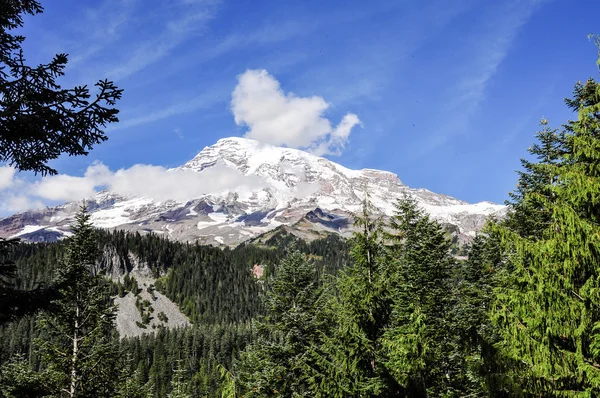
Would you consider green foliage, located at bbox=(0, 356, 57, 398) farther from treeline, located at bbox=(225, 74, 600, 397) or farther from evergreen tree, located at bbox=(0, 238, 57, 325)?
evergreen tree, located at bbox=(0, 238, 57, 325)

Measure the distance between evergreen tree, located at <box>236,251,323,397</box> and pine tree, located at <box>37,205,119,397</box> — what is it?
270 inches

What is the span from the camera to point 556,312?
26.5ft

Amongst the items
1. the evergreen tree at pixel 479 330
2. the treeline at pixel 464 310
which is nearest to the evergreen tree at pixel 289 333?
the treeline at pixel 464 310

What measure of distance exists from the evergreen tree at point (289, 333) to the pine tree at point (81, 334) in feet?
22.5

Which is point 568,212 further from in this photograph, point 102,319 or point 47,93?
point 102,319

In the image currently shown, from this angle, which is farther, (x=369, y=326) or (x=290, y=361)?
(x=290, y=361)

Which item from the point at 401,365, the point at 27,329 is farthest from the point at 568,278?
the point at 27,329

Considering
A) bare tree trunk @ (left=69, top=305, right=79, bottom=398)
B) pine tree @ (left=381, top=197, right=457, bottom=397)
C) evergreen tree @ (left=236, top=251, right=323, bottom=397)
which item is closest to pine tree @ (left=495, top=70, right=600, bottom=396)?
pine tree @ (left=381, top=197, right=457, bottom=397)

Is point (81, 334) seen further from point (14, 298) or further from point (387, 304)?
point (387, 304)

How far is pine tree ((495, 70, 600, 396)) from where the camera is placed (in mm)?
7910

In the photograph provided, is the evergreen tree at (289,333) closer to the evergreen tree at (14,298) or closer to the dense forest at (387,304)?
the dense forest at (387,304)

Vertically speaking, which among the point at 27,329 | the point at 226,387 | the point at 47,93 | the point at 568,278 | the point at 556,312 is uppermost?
the point at 47,93

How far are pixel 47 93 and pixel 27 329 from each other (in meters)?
190

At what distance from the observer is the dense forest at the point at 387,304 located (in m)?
7.40
